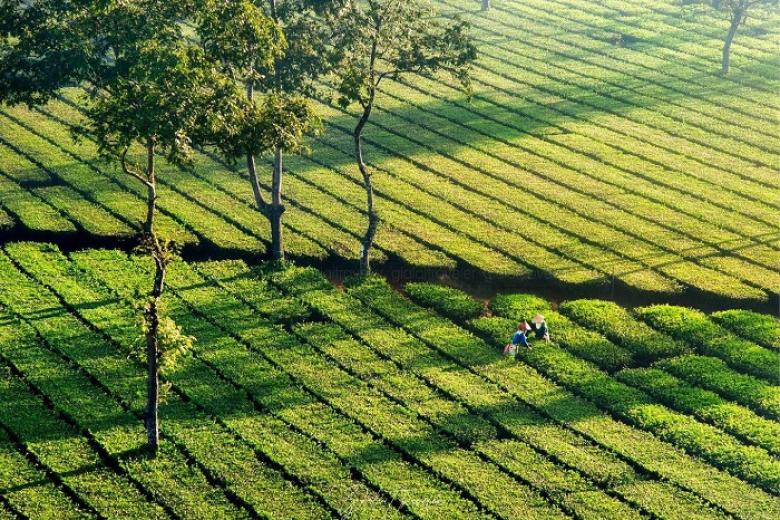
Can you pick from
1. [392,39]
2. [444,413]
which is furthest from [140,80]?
[444,413]

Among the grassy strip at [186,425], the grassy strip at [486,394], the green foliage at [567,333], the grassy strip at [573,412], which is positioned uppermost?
the green foliage at [567,333]

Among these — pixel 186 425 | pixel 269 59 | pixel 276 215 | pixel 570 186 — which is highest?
pixel 269 59

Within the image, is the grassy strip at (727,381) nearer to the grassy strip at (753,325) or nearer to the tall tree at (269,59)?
the grassy strip at (753,325)

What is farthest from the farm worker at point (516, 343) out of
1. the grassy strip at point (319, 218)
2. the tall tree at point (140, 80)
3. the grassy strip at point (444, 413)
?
the tall tree at point (140, 80)

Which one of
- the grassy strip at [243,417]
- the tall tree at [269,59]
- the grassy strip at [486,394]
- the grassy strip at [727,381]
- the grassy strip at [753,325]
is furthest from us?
the grassy strip at [753,325]

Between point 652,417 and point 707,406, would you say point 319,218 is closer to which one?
point 652,417

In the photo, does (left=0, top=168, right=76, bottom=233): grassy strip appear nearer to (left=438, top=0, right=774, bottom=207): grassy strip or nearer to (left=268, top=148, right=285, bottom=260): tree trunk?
(left=268, top=148, right=285, bottom=260): tree trunk

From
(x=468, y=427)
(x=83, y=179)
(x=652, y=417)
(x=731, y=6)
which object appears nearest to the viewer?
(x=468, y=427)
